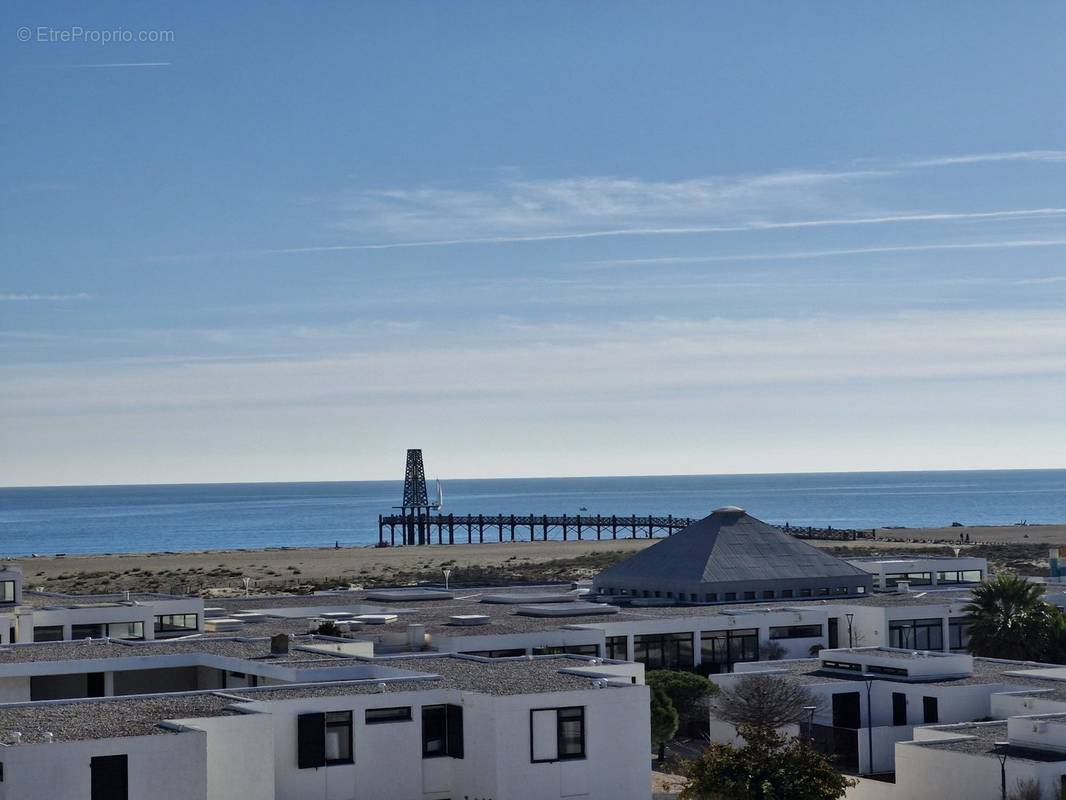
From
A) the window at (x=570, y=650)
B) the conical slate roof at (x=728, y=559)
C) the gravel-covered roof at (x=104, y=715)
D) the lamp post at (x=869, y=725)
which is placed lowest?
the lamp post at (x=869, y=725)

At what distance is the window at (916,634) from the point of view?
206ft

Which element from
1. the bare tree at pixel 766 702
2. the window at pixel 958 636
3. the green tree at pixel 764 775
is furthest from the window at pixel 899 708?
the window at pixel 958 636

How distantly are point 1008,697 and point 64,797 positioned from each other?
86.3 feet

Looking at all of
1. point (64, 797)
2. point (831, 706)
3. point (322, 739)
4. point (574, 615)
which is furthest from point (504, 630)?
point (64, 797)

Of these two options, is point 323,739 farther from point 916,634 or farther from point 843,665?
point 916,634

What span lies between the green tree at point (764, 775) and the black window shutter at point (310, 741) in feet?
27.2

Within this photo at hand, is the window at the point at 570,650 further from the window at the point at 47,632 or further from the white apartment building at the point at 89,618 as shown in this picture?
the window at the point at 47,632

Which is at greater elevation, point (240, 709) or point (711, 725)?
point (240, 709)

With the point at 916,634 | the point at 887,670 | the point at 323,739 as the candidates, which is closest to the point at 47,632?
the point at 323,739

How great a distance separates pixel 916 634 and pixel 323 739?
36229mm

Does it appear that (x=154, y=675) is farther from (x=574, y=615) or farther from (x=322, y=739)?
(x=574, y=615)

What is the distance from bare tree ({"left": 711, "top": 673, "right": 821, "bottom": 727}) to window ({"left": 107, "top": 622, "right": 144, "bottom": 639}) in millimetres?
23118

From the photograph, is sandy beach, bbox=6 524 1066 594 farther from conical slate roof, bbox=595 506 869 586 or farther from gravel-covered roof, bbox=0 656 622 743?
gravel-covered roof, bbox=0 656 622 743

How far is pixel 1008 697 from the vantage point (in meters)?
43.0
